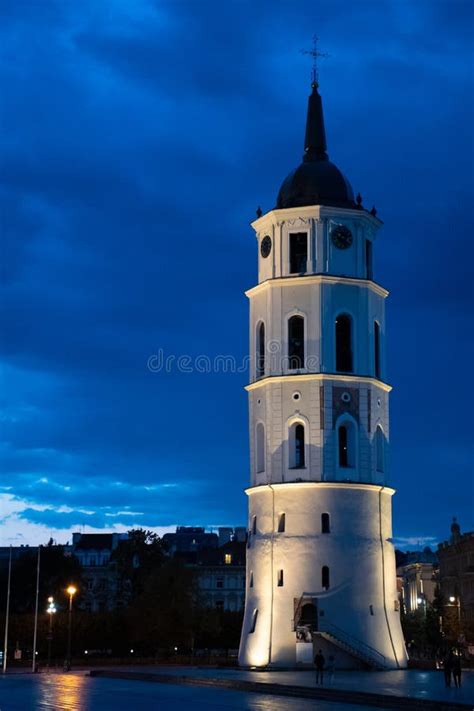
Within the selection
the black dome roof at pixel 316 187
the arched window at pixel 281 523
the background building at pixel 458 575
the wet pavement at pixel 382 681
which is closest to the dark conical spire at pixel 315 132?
the black dome roof at pixel 316 187

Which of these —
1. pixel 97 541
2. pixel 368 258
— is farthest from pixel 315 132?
pixel 97 541

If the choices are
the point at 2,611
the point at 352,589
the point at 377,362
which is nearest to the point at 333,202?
the point at 377,362

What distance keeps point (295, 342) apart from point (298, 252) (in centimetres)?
511

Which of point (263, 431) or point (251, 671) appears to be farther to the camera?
point (263, 431)

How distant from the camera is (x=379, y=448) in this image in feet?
218

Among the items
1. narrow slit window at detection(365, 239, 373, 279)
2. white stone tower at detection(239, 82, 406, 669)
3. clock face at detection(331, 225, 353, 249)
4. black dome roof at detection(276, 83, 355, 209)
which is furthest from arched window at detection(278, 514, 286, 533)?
black dome roof at detection(276, 83, 355, 209)

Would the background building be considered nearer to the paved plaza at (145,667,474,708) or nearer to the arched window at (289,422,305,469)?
the arched window at (289,422,305,469)

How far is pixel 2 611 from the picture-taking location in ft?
301

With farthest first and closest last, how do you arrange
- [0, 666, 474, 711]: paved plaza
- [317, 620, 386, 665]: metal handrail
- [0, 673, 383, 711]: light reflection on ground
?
1. [317, 620, 386, 665]: metal handrail
2. [0, 666, 474, 711]: paved plaza
3. [0, 673, 383, 711]: light reflection on ground

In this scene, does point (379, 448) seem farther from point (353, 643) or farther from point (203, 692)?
point (203, 692)

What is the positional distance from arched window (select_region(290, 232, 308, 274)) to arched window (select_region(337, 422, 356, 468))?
29.3ft

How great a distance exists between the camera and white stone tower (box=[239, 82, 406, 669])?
203 feet

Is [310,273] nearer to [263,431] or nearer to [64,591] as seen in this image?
[263,431]

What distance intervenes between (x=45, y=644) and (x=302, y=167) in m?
39.1
